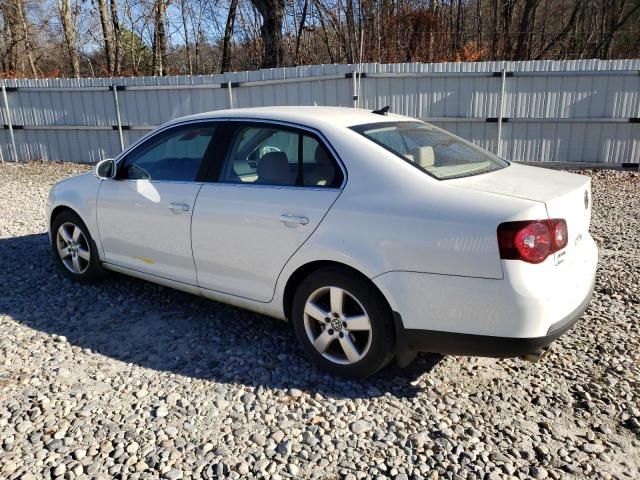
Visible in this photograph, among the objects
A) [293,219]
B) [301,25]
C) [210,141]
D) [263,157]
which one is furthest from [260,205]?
[301,25]

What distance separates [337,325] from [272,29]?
43.9 ft

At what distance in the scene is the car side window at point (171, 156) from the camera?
12.9ft

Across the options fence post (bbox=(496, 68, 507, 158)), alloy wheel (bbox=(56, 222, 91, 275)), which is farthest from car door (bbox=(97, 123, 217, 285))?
fence post (bbox=(496, 68, 507, 158))

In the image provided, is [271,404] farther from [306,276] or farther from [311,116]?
[311,116]

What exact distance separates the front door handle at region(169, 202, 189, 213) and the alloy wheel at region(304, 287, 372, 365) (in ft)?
3.85

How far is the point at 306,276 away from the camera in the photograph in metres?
3.31

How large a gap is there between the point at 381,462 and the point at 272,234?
1.46 metres

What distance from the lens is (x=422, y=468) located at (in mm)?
2541

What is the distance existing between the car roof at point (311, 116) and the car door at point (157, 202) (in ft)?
0.72

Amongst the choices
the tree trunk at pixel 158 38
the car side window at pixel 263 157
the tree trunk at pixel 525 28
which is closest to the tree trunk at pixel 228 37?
the tree trunk at pixel 158 38

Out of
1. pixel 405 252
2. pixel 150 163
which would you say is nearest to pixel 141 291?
pixel 150 163

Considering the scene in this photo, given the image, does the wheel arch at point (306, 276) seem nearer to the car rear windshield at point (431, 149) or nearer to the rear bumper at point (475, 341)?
the rear bumper at point (475, 341)

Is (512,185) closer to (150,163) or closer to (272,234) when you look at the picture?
(272,234)

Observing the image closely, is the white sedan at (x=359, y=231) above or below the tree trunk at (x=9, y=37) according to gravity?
below
